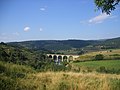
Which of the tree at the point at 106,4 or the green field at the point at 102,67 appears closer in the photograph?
the tree at the point at 106,4

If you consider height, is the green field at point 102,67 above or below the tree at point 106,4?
below

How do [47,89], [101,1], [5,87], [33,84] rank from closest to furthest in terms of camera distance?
[5,87]
[47,89]
[33,84]
[101,1]

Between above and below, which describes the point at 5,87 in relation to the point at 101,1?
below

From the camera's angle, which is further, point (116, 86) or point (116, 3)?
point (116, 3)

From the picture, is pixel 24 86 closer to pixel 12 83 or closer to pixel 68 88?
pixel 12 83

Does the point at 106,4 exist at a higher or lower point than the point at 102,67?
higher

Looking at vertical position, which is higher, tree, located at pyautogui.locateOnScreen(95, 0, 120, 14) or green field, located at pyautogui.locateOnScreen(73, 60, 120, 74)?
tree, located at pyautogui.locateOnScreen(95, 0, 120, 14)

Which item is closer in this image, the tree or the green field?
the tree

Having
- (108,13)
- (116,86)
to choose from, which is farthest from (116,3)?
(116,86)

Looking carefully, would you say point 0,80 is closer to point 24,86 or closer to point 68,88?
point 24,86

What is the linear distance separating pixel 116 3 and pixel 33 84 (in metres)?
4.89

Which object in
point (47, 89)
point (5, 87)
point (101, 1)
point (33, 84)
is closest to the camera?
point (5, 87)

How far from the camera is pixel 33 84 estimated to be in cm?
659

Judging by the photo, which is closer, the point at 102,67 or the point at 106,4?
the point at 106,4
